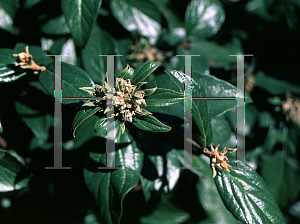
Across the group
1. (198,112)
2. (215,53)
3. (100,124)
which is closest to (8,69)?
(100,124)

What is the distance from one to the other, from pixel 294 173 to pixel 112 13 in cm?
161

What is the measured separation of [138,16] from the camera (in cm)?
127

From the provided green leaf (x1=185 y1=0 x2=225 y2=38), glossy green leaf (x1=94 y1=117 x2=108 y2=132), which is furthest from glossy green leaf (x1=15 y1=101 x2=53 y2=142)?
green leaf (x1=185 y1=0 x2=225 y2=38)

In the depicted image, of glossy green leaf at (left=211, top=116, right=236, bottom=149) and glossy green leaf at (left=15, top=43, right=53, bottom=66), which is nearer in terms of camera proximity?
glossy green leaf at (left=15, top=43, right=53, bottom=66)

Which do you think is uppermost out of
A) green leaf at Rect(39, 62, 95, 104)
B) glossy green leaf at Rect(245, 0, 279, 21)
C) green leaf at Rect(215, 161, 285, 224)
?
glossy green leaf at Rect(245, 0, 279, 21)

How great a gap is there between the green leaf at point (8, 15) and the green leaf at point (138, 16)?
1.43 ft

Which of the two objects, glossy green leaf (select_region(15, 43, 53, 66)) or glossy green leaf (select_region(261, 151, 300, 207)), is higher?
glossy green leaf (select_region(15, 43, 53, 66))

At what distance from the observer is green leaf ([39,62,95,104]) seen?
0.90 meters

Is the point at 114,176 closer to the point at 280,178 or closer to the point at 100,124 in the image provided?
the point at 100,124

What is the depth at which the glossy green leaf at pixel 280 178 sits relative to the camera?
1758 mm

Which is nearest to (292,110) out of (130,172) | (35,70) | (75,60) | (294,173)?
(294,173)

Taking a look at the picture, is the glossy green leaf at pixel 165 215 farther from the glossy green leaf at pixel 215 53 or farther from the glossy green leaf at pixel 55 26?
the glossy green leaf at pixel 55 26

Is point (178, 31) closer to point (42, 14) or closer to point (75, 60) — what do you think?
point (75, 60)

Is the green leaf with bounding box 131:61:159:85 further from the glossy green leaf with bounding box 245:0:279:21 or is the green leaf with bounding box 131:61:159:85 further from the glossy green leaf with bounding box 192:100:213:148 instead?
the glossy green leaf with bounding box 245:0:279:21
